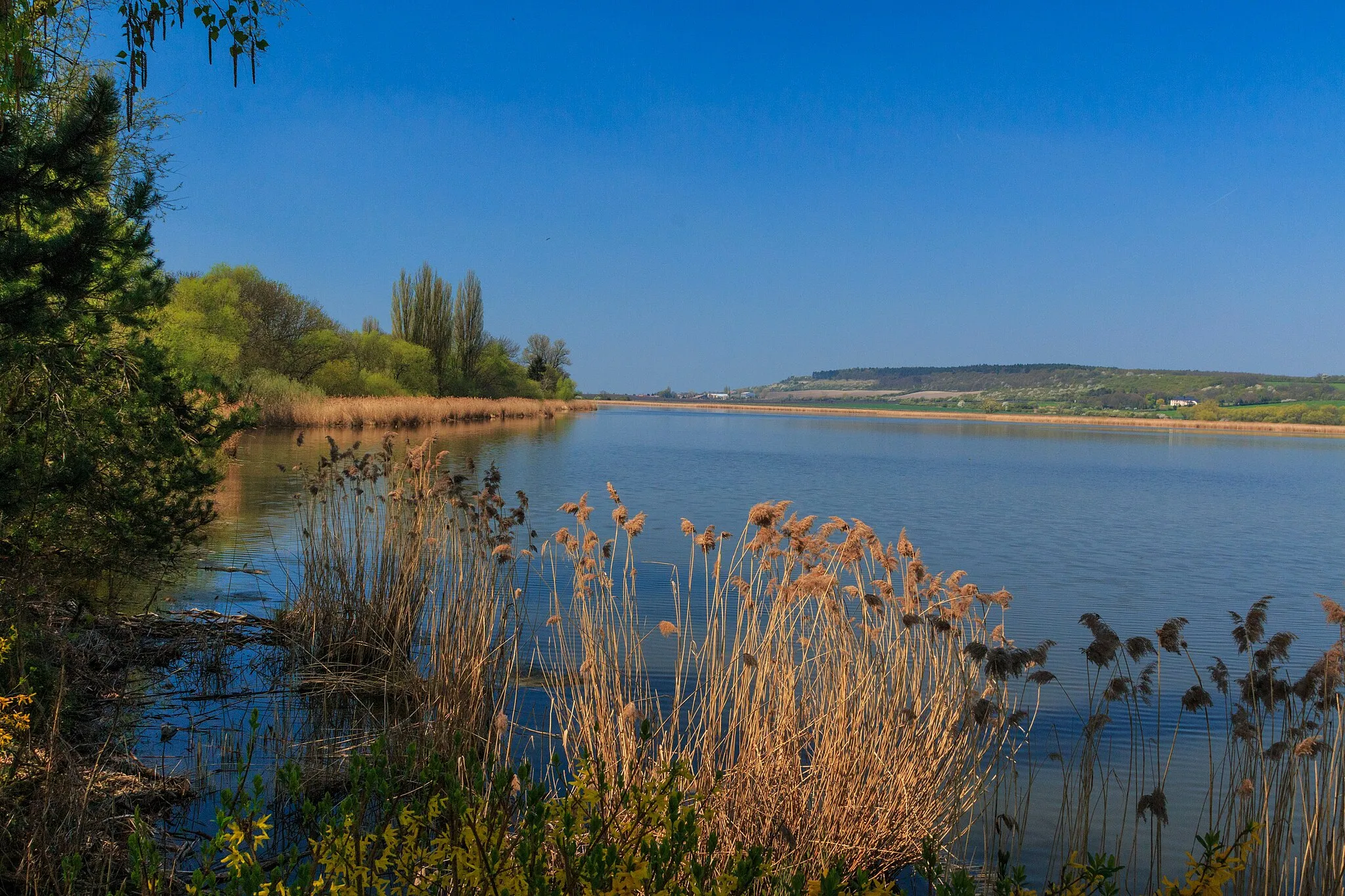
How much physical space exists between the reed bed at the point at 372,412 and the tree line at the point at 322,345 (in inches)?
30.8

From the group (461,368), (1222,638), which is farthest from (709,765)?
(461,368)

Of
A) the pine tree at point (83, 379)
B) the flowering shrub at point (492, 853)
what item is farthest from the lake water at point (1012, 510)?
the flowering shrub at point (492, 853)

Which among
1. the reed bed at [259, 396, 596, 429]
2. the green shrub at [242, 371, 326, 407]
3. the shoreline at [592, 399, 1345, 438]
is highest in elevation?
the green shrub at [242, 371, 326, 407]

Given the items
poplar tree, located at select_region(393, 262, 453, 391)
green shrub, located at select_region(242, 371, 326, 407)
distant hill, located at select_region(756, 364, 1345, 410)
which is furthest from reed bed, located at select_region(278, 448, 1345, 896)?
distant hill, located at select_region(756, 364, 1345, 410)

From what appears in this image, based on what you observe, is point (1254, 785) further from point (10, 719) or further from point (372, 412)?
point (372, 412)

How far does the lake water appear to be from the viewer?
927cm

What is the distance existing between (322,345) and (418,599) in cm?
3433

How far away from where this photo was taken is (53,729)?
267 centimetres

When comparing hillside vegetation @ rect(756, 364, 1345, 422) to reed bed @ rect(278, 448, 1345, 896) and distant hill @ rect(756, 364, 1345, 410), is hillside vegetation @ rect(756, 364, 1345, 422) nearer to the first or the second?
distant hill @ rect(756, 364, 1345, 410)

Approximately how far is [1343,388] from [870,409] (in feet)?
143

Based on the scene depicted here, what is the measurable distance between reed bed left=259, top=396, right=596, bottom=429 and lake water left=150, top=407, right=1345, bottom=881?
147cm

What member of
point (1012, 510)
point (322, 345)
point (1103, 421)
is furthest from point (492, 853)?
point (1103, 421)

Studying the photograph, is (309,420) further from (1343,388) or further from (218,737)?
(1343,388)

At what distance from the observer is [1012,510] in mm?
16609
